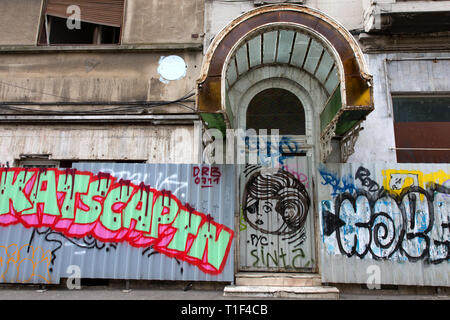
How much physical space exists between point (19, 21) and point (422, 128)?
421 inches

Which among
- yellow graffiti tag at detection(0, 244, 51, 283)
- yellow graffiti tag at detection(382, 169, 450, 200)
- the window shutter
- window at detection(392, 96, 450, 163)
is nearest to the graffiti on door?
yellow graffiti tag at detection(382, 169, 450, 200)

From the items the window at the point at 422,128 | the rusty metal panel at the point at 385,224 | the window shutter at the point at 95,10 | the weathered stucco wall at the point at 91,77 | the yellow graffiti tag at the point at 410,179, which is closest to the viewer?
the rusty metal panel at the point at 385,224

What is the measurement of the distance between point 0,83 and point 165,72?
4.36m

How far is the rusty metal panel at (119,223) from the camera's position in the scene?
6492 mm

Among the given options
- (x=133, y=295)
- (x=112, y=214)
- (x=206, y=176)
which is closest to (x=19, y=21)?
(x=112, y=214)

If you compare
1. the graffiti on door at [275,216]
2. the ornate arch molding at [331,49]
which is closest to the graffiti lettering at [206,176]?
the graffiti on door at [275,216]

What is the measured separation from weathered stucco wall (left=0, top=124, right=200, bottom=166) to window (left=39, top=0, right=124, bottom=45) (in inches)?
103

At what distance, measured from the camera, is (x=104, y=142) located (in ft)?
24.7

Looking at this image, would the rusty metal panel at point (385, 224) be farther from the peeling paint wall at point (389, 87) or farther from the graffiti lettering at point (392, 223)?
the peeling paint wall at point (389, 87)

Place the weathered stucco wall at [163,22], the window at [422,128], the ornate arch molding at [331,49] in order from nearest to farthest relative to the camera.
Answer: the ornate arch molding at [331,49] < the window at [422,128] < the weathered stucco wall at [163,22]

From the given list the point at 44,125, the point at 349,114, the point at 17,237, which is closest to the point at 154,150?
the point at 44,125

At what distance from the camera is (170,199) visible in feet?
22.0

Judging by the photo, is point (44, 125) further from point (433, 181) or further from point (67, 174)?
point (433, 181)

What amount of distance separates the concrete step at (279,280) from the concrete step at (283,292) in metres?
0.23
